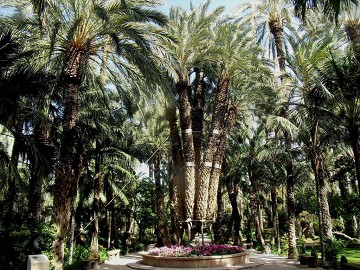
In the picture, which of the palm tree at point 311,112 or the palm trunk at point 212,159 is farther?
the palm trunk at point 212,159

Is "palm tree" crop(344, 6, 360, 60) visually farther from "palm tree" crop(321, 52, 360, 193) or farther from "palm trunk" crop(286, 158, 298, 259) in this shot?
"palm tree" crop(321, 52, 360, 193)

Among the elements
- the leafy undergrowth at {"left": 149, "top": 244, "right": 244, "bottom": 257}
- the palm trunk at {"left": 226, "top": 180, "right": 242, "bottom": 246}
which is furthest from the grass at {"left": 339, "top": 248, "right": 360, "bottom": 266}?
the palm trunk at {"left": 226, "top": 180, "right": 242, "bottom": 246}

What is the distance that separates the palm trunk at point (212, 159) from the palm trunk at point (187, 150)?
0.41 m

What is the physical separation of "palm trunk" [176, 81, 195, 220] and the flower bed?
5.86ft

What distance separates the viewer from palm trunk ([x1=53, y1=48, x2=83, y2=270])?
10.7m

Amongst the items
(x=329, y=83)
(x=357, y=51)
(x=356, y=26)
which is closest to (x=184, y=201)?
(x=329, y=83)

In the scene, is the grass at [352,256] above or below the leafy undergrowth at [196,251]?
below

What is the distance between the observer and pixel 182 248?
17.0 metres

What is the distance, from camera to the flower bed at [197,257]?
15516 mm

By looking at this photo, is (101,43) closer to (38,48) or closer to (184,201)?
(38,48)

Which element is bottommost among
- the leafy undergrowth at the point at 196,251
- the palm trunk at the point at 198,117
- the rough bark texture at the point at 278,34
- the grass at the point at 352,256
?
the grass at the point at 352,256

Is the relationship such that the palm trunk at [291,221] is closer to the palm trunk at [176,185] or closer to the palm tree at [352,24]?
the palm trunk at [176,185]

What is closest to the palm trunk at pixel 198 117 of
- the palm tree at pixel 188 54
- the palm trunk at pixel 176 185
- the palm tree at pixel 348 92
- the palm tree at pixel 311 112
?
the palm trunk at pixel 176 185

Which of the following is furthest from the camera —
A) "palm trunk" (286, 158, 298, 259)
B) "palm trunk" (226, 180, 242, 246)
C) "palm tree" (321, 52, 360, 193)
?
"palm trunk" (226, 180, 242, 246)
